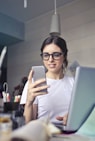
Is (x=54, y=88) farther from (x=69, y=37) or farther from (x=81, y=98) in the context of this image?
(x=69, y=37)

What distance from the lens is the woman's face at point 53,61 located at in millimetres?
1057

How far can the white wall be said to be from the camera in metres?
2.42

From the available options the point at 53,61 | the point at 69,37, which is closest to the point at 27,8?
the point at 69,37

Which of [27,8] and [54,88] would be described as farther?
[27,8]

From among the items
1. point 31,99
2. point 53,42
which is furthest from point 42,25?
point 31,99

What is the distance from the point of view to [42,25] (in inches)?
115

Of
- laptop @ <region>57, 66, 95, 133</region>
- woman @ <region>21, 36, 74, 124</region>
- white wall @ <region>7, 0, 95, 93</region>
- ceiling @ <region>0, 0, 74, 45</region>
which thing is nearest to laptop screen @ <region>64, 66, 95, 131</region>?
laptop @ <region>57, 66, 95, 133</region>

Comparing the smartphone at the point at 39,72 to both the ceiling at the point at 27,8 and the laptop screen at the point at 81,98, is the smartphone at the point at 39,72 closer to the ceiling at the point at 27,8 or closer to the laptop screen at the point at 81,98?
the laptop screen at the point at 81,98

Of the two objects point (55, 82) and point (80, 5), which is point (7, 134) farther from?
point (80, 5)

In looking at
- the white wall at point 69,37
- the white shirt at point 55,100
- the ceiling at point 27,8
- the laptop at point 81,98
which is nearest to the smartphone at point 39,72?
the laptop at point 81,98

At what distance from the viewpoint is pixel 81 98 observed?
0.67 m

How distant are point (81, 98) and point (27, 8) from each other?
7.42 ft

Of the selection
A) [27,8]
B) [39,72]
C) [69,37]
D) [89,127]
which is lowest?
[89,127]

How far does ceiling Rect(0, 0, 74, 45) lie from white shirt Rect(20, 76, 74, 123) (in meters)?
1.67
